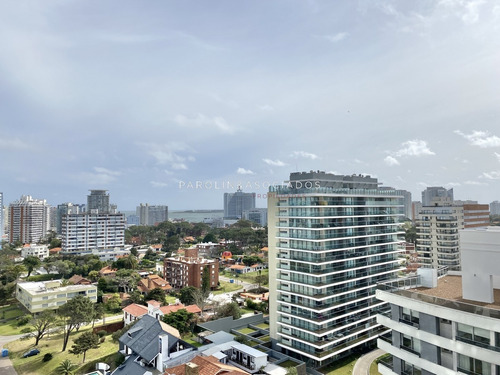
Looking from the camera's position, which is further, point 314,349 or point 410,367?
point 314,349

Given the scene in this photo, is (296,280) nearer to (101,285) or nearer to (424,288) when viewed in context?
(424,288)

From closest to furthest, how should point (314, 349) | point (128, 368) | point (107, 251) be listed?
point (128, 368), point (314, 349), point (107, 251)

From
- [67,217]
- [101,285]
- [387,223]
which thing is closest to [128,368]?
[387,223]

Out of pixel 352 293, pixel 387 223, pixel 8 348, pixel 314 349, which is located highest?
pixel 387 223

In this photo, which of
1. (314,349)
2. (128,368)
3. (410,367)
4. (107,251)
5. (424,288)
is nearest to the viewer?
(410,367)

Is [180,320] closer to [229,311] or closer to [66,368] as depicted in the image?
[229,311]

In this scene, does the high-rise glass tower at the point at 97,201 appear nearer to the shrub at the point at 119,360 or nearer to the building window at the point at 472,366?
the shrub at the point at 119,360

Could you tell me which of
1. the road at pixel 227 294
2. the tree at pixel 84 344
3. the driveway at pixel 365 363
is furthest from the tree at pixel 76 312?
the driveway at pixel 365 363
